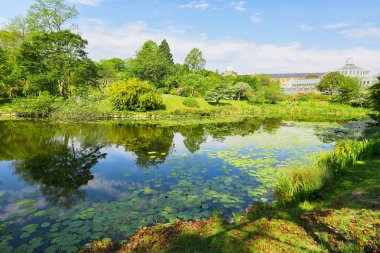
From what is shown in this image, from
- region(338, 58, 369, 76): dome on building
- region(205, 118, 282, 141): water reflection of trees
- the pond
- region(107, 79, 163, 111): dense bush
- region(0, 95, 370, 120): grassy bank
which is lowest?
region(205, 118, 282, 141): water reflection of trees

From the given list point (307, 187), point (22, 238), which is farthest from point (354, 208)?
point (22, 238)

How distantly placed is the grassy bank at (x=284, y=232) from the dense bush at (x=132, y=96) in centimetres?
2440

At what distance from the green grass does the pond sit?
864 millimetres

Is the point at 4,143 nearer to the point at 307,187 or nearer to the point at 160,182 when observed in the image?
the point at 160,182

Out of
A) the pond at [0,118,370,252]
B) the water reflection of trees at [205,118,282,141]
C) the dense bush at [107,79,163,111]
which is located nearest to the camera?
the pond at [0,118,370,252]

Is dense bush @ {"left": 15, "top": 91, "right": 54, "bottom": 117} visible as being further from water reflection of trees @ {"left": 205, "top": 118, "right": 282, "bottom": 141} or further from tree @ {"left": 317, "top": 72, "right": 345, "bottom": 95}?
tree @ {"left": 317, "top": 72, "right": 345, "bottom": 95}

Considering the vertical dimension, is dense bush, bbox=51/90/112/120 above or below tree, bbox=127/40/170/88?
below

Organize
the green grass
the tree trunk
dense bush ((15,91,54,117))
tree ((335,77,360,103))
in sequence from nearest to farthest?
the green grass → dense bush ((15,91,54,117)) → the tree trunk → tree ((335,77,360,103))

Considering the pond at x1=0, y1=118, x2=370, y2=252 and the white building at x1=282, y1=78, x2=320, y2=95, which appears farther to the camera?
the white building at x1=282, y1=78, x2=320, y2=95

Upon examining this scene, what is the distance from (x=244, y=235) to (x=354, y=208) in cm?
273

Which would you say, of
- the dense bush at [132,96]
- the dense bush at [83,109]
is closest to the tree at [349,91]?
the dense bush at [132,96]

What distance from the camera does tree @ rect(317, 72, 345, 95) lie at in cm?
5758

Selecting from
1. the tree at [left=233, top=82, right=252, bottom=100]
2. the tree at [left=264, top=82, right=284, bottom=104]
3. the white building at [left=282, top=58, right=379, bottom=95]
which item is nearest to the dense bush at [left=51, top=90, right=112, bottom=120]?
the tree at [left=233, top=82, right=252, bottom=100]

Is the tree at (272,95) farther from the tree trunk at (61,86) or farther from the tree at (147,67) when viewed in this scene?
the tree trunk at (61,86)
